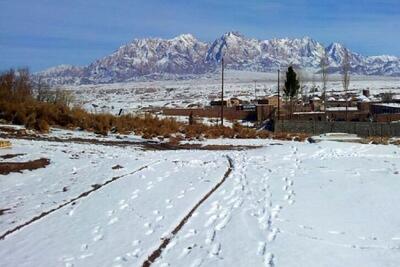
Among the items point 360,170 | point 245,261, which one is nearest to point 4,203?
point 245,261

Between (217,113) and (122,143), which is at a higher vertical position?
(217,113)

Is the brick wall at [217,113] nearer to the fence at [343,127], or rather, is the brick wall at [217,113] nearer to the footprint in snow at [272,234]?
the fence at [343,127]

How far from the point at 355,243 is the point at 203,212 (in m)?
3.26

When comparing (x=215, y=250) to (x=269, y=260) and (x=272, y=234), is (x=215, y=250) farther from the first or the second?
(x=272, y=234)

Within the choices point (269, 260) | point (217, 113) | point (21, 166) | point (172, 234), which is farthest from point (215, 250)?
point (217, 113)

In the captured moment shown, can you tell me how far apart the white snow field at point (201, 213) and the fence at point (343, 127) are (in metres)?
28.2

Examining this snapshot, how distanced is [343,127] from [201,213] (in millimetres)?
39861

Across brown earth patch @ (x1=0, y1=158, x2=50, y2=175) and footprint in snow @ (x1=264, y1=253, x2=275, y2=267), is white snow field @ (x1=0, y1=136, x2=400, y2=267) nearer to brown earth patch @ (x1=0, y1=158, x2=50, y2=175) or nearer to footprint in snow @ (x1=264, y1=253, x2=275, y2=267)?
footprint in snow @ (x1=264, y1=253, x2=275, y2=267)

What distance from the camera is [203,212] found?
11.3m

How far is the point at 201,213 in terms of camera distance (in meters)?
11.2

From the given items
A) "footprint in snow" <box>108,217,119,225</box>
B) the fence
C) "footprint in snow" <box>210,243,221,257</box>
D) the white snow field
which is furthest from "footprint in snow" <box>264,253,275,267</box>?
the fence

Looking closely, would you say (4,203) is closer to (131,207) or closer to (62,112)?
(131,207)

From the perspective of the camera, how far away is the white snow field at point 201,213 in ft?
27.9

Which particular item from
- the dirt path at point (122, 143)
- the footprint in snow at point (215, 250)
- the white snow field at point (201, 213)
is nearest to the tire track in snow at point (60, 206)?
the white snow field at point (201, 213)
